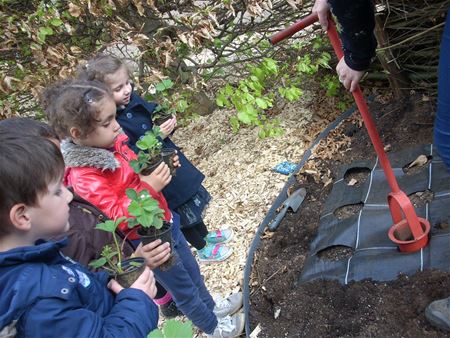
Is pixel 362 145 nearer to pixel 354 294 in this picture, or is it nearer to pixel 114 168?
pixel 354 294

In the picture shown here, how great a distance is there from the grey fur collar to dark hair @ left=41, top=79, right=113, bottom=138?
0.06 meters

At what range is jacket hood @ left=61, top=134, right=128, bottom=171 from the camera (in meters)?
1.83

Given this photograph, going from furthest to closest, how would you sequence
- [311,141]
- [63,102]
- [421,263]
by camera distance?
[311,141] < [421,263] < [63,102]

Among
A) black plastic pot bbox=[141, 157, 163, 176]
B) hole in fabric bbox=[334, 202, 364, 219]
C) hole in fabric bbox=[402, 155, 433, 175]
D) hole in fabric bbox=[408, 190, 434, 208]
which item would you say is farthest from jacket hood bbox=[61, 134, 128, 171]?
hole in fabric bbox=[402, 155, 433, 175]

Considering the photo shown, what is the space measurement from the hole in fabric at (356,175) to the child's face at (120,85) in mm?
1546

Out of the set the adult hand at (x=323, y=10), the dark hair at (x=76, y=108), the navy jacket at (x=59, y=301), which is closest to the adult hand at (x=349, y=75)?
the adult hand at (x=323, y=10)

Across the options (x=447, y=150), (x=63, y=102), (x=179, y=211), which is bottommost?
(x=179, y=211)

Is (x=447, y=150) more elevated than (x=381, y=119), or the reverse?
(x=447, y=150)

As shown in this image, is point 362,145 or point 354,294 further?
point 362,145

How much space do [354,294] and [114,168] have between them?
1.24 meters

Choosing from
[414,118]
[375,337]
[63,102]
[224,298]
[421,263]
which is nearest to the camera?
[63,102]

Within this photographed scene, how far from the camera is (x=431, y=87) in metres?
3.36

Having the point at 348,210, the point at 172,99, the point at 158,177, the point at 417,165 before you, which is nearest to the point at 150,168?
the point at 158,177

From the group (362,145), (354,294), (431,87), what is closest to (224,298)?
(354,294)
